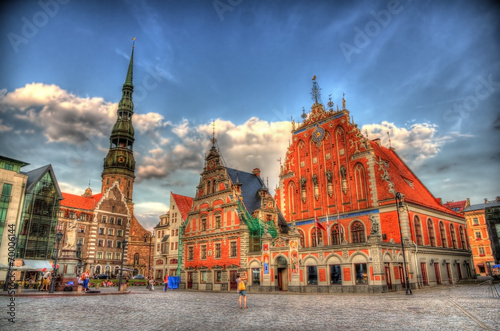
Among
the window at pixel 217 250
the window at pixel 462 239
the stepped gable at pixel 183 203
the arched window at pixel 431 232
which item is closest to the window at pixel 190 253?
the window at pixel 217 250

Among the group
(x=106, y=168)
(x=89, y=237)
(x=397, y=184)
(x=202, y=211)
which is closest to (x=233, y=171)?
(x=202, y=211)

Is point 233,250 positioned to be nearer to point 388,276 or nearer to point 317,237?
point 317,237

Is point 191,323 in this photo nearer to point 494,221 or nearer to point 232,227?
Answer: point 232,227

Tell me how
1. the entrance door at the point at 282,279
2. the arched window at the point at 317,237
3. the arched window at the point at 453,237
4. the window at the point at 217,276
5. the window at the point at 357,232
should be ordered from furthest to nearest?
1. the arched window at the point at 453,237
2. the window at the point at 217,276
3. the arched window at the point at 317,237
4. the window at the point at 357,232
5. the entrance door at the point at 282,279

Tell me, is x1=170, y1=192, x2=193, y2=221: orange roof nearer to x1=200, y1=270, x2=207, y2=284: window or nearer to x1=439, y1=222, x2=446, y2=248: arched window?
x1=200, y1=270, x2=207, y2=284: window

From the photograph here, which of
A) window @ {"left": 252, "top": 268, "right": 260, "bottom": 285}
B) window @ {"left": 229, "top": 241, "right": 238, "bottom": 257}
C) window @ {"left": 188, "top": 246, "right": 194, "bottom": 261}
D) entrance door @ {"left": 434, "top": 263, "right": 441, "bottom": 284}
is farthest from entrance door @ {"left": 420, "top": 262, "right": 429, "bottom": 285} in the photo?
window @ {"left": 188, "top": 246, "right": 194, "bottom": 261}

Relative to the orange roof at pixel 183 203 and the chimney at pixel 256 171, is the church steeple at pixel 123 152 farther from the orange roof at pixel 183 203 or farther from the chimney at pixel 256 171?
the chimney at pixel 256 171

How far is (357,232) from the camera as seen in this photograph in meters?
35.0

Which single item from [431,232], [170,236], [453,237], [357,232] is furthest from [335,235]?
[170,236]

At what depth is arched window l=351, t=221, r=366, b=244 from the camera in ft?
113

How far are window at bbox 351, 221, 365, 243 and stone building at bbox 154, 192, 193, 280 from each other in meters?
30.3

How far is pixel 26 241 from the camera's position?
4762 cm

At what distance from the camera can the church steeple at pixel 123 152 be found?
279 feet

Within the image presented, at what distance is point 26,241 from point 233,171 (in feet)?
101
